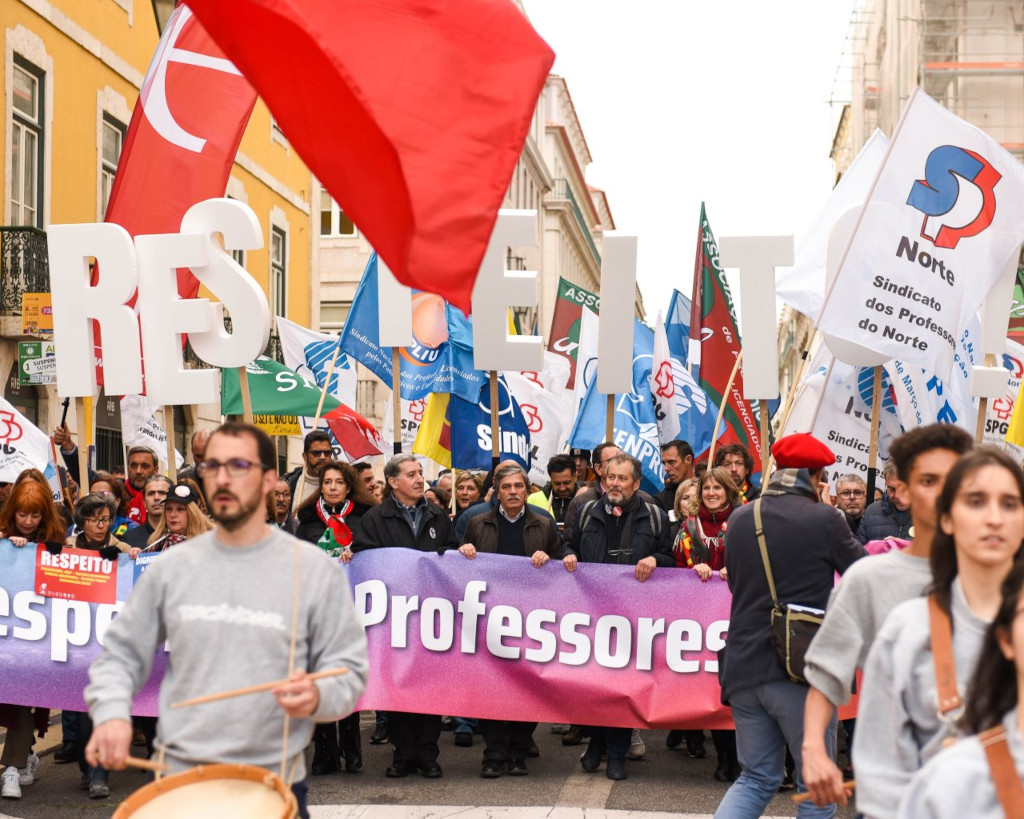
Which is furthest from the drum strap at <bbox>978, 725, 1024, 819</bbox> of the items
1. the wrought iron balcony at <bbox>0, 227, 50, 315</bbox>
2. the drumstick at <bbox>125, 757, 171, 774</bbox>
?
the wrought iron balcony at <bbox>0, 227, 50, 315</bbox>

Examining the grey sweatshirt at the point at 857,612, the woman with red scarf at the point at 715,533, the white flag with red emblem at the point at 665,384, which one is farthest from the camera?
the white flag with red emblem at the point at 665,384

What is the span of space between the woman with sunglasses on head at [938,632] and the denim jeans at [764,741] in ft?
7.10

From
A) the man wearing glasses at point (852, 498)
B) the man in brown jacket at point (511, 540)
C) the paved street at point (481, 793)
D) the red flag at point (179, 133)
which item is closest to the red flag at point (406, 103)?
the man in brown jacket at point (511, 540)

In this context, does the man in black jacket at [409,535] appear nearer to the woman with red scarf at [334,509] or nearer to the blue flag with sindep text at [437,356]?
the woman with red scarf at [334,509]

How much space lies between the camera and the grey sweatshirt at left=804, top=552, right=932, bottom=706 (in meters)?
3.96

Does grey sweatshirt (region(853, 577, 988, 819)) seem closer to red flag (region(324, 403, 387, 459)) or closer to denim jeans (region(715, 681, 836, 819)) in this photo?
denim jeans (region(715, 681, 836, 819))

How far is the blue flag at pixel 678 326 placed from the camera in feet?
55.9

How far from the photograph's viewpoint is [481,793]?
8023mm

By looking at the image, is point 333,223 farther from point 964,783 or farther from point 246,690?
point 964,783

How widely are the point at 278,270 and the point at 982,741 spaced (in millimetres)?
26224

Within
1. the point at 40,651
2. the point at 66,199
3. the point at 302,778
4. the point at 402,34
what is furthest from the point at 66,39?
the point at 302,778

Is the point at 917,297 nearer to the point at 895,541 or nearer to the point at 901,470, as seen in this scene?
the point at 895,541

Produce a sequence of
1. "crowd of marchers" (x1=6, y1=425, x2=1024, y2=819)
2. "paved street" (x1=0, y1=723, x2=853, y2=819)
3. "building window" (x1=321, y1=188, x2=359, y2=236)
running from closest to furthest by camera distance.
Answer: "crowd of marchers" (x1=6, y1=425, x2=1024, y2=819) < "paved street" (x1=0, y1=723, x2=853, y2=819) < "building window" (x1=321, y1=188, x2=359, y2=236)

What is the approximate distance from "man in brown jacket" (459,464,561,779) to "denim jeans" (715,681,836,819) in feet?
8.75
